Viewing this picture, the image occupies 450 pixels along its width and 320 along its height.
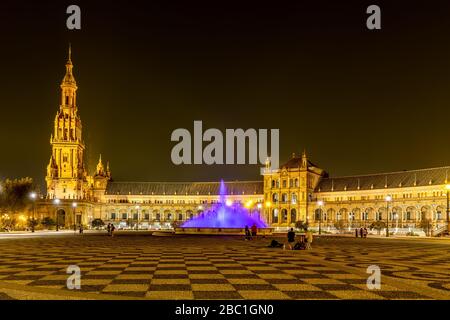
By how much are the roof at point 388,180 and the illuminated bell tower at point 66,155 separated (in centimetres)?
8076

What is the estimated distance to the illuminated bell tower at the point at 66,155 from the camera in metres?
178

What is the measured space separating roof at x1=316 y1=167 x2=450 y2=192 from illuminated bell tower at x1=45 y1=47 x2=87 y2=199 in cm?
8076

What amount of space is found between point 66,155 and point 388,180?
340 ft

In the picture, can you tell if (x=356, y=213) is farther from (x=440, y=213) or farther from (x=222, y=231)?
(x=222, y=231)

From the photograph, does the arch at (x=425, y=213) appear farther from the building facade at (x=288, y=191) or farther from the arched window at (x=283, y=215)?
the arched window at (x=283, y=215)

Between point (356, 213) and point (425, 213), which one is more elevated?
point (425, 213)

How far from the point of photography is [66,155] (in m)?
180

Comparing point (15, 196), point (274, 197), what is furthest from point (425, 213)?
point (15, 196)

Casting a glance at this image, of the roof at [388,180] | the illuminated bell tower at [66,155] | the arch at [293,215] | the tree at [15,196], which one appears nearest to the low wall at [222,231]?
the tree at [15,196]
